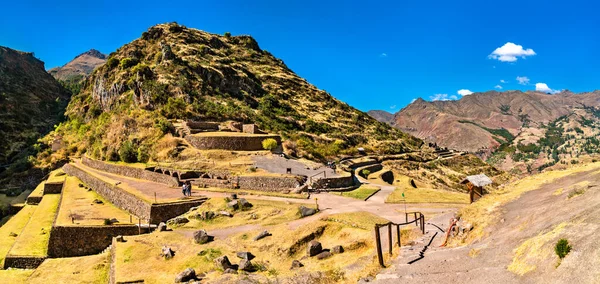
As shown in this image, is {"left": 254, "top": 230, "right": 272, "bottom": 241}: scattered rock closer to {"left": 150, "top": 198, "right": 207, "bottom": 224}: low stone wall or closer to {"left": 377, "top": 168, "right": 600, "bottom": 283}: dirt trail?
{"left": 377, "top": 168, "right": 600, "bottom": 283}: dirt trail

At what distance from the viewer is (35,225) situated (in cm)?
2995

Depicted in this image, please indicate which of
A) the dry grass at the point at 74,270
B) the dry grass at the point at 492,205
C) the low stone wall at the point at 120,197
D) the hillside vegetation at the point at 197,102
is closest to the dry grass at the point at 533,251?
the dry grass at the point at 492,205

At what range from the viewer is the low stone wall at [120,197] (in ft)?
89.4

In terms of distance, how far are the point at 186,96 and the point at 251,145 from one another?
27.6 metres

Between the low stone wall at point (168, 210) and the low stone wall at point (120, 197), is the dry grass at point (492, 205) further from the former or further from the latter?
the low stone wall at point (120, 197)

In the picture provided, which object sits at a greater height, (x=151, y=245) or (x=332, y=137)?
(x=332, y=137)

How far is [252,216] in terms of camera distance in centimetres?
2358

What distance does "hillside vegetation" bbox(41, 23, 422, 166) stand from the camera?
5797 centimetres

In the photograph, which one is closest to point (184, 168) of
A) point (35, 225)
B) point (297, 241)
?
point (35, 225)

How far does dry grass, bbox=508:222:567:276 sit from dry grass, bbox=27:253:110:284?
60.7ft

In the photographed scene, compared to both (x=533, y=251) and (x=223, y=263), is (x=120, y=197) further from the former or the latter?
(x=533, y=251)

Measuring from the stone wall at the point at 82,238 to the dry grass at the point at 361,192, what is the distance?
53.5ft

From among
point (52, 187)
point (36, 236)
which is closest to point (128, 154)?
point (52, 187)

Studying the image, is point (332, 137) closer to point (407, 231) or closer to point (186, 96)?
point (186, 96)
